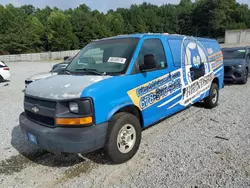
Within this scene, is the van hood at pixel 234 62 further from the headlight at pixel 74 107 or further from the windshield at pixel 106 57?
the headlight at pixel 74 107

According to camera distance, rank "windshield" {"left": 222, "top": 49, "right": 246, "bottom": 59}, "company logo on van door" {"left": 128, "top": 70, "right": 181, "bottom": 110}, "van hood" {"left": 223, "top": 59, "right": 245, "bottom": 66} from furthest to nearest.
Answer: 1. "windshield" {"left": 222, "top": 49, "right": 246, "bottom": 59}
2. "van hood" {"left": 223, "top": 59, "right": 245, "bottom": 66}
3. "company logo on van door" {"left": 128, "top": 70, "right": 181, "bottom": 110}

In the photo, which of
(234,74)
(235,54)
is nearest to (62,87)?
(234,74)

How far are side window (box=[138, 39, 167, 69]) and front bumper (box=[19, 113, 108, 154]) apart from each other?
1581mm

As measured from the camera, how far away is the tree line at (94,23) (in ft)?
193

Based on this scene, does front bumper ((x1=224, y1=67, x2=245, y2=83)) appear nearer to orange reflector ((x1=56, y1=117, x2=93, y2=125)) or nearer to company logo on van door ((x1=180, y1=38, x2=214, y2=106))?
company logo on van door ((x1=180, y1=38, x2=214, y2=106))

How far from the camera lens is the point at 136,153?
3.95 meters

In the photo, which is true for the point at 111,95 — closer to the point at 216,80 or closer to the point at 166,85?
the point at 166,85

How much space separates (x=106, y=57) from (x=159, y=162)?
2.03 meters

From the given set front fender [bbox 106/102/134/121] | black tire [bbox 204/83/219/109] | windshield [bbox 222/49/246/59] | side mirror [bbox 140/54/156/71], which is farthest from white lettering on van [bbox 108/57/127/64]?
windshield [bbox 222/49/246/59]

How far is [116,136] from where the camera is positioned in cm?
338

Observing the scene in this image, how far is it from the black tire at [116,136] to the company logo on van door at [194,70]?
1.72 meters

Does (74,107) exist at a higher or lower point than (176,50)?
lower

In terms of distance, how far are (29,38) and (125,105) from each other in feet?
205

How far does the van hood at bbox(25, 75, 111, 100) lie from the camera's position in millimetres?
3102
